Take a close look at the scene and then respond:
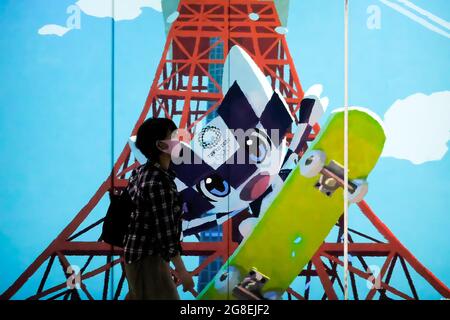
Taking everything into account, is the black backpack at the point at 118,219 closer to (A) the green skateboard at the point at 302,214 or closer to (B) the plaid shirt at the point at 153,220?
(B) the plaid shirt at the point at 153,220

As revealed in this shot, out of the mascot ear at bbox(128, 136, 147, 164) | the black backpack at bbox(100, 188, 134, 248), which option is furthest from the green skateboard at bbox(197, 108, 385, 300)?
the black backpack at bbox(100, 188, 134, 248)

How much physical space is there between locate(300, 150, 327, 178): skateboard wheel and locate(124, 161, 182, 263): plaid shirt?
4.03 ft

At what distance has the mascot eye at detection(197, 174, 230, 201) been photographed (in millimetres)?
3078

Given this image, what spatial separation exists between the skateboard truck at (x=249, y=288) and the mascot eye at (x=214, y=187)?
574mm

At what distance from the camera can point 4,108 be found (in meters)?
3.14

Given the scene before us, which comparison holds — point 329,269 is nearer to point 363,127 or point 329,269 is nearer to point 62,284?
point 363,127

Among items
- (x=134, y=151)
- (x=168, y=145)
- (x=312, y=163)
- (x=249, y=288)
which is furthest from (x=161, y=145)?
(x=249, y=288)

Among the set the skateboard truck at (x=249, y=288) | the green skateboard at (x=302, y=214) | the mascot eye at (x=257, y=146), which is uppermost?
the mascot eye at (x=257, y=146)

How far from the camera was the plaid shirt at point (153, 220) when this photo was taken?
206cm

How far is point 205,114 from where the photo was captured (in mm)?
3102

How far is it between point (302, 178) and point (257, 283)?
789mm

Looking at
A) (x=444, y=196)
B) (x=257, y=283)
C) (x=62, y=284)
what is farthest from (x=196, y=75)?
(x=444, y=196)

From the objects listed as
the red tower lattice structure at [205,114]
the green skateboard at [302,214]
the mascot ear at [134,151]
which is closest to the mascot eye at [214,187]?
the red tower lattice structure at [205,114]

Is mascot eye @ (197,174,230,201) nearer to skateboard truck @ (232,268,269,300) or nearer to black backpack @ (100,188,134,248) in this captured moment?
skateboard truck @ (232,268,269,300)
